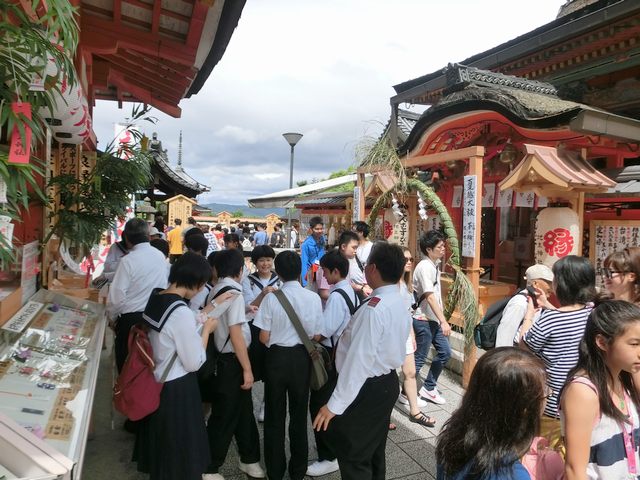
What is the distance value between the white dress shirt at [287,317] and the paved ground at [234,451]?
1.28m

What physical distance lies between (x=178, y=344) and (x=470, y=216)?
4.18m

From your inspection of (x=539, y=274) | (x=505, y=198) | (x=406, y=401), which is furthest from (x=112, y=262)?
(x=505, y=198)

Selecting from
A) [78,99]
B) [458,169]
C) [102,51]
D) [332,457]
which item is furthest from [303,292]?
[458,169]

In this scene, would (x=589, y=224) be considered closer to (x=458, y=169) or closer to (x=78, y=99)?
(x=458, y=169)

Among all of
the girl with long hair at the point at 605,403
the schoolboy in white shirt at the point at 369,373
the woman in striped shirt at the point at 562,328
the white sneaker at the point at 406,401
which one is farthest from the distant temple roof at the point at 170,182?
the girl with long hair at the point at 605,403

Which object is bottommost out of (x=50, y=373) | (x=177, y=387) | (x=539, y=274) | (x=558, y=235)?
(x=177, y=387)

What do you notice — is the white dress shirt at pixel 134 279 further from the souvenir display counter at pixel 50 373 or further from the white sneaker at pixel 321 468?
the white sneaker at pixel 321 468

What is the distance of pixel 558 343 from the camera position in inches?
100

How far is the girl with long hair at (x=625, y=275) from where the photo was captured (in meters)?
3.33

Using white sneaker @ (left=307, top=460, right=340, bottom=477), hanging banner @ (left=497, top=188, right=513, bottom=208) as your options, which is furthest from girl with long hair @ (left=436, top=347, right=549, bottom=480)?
hanging banner @ (left=497, top=188, right=513, bottom=208)

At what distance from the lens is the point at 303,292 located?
3.27m

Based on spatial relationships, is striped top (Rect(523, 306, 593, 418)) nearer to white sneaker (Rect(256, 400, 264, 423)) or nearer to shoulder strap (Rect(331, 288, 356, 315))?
shoulder strap (Rect(331, 288, 356, 315))

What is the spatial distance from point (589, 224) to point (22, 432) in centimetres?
725

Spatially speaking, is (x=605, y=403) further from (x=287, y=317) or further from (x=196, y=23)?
(x=196, y=23)
